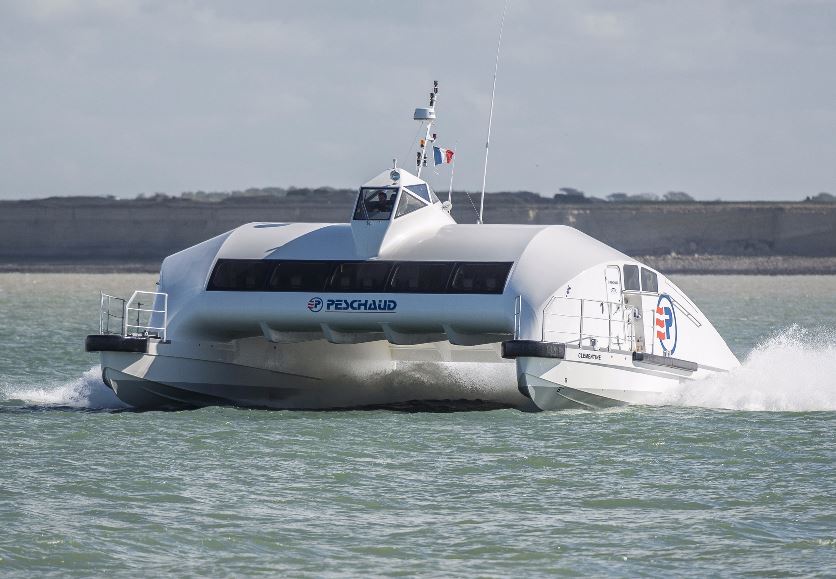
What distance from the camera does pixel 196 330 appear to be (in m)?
21.3

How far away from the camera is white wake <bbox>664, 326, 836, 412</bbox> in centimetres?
2267

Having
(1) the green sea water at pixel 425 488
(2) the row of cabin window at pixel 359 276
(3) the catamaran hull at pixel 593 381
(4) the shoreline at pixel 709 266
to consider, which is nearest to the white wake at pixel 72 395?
(1) the green sea water at pixel 425 488

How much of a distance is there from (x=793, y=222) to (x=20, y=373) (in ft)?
314

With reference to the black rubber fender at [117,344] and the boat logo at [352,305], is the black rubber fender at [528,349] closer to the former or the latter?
the boat logo at [352,305]

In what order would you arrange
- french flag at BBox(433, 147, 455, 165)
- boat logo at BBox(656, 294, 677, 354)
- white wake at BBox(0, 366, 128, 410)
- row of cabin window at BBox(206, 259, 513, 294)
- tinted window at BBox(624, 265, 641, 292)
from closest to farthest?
row of cabin window at BBox(206, 259, 513, 294) → tinted window at BBox(624, 265, 641, 292) → boat logo at BBox(656, 294, 677, 354) → white wake at BBox(0, 366, 128, 410) → french flag at BBox(433, 147, 455, 165)

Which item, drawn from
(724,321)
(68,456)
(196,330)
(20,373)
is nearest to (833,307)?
(724,321)

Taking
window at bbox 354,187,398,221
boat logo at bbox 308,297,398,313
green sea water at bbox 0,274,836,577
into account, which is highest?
window at bbox 354,187,398,221

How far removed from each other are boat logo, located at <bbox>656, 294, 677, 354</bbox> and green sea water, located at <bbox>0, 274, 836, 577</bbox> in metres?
0.73

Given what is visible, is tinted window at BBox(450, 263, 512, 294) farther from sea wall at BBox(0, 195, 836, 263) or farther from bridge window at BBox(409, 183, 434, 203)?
sea wall at BBox(0, 195, 836, 263)

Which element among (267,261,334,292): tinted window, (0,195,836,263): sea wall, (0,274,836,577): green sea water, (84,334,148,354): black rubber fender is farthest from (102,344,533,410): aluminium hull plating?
(0,195,836,263): sea wall

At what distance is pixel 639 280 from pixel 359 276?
3.92 metres

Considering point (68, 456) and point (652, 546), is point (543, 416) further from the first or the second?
point (652, 546)

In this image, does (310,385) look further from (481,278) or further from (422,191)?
(481,278)

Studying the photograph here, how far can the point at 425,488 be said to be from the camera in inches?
619
